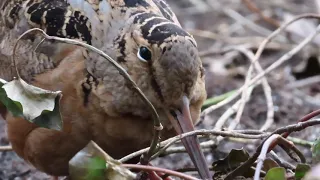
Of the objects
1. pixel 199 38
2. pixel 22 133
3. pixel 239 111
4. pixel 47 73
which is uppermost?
pixel 47 73

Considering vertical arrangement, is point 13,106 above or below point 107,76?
above

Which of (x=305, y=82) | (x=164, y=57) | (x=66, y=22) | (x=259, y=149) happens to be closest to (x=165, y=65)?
(x=164, y=57)

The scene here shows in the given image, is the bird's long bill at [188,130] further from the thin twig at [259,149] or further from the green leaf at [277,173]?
the green leaf at [277,173]

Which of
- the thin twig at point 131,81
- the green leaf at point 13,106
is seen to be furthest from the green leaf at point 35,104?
the thin twig at point 131,81

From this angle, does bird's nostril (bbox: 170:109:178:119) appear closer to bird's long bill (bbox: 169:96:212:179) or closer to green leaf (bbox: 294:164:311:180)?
bird's long bill (bbox: 169:96:212:179)

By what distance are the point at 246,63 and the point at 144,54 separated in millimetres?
2869

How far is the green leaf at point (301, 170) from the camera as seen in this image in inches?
96.2

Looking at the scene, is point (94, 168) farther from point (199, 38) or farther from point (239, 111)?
point (199, 38)

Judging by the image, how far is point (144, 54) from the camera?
9.20 ft

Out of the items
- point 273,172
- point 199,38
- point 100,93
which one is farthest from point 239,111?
point 199,38

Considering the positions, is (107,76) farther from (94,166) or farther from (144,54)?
(94,166)

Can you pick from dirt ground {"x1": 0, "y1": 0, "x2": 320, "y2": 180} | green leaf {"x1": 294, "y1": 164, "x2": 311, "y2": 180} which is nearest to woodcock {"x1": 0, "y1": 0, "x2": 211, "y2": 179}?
green leaf {"x1": 294, "y1": 164, "x2": 311, "y2": 180}

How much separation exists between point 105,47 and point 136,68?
0.74ft

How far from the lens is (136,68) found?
285 centimetres
